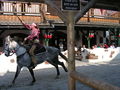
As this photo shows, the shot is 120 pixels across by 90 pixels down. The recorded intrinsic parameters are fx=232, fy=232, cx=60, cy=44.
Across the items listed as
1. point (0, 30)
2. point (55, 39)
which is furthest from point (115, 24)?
point (0, 30)

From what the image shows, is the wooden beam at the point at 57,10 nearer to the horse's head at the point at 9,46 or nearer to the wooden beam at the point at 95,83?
the wooden beam at the point at 95,83

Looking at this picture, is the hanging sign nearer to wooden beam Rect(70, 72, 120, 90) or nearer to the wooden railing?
wooden beam Rect(70, 72, 120, 90)

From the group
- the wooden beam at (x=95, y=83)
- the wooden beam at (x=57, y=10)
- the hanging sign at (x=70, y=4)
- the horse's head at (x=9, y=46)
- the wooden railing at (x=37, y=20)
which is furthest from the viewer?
the wooden railing at (x=37, y=20)

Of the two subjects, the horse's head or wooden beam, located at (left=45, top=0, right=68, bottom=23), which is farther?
the horse's head

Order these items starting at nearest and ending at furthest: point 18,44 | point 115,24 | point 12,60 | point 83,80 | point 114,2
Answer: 1. point 83,80
2. point 114,2
3. point 18,44
4. point 12,60
5. point 115,24

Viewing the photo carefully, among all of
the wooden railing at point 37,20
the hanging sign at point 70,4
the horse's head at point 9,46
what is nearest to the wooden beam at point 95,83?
the hanging sign at point 70,4

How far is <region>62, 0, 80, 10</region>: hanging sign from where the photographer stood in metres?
5.10

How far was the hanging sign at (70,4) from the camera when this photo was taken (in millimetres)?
5098

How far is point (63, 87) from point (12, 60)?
6.66 m

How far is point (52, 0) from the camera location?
5.74 m

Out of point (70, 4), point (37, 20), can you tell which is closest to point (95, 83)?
A: point (70, 4)

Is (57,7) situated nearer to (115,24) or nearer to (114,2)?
(114,2)

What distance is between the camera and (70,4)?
5.16 m

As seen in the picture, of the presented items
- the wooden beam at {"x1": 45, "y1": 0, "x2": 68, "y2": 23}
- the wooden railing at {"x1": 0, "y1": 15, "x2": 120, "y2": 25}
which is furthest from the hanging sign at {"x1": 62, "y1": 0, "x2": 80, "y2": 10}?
the wooden railing at {"x1": 0, "y1": 15, "x2": 120, "y2": 25}
